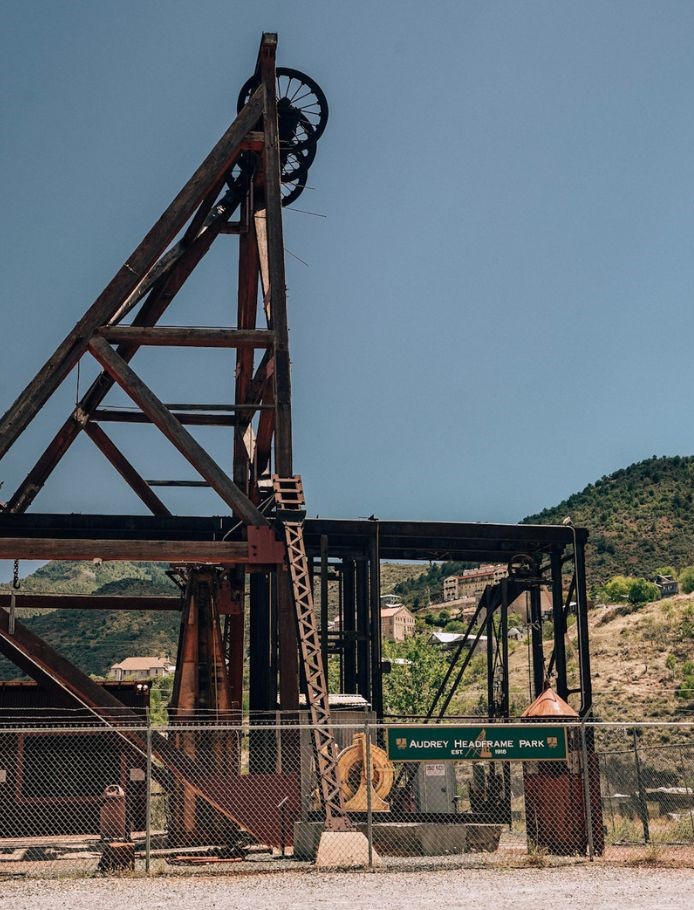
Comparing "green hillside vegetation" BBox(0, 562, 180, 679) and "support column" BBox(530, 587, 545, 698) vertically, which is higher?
"green hillside vegetation" BBox(0, 562, 180, 679)

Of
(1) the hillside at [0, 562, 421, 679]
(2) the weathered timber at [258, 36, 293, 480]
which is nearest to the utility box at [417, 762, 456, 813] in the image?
(2) the weathered timber at [258, 36, 293, 480]

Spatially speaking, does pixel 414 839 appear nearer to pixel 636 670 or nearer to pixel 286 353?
pixel 286 353

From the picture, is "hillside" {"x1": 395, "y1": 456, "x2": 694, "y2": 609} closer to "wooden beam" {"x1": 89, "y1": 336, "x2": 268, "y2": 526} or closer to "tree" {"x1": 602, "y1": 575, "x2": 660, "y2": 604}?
"tree" {"x1": 602, "y1": 575, "x2": 660, "y2": 604}

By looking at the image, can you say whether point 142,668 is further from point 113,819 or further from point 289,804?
point 113,819

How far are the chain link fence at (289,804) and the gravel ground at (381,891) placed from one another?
0.77m

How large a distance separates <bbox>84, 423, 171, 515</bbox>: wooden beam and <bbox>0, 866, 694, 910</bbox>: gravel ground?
11665 millimetres

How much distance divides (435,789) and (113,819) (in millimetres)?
6973

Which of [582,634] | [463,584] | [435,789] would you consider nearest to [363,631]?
[582,634]

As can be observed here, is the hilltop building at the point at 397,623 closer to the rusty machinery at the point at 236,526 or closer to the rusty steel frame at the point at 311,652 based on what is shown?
the rusty machinery at the point at 236,526

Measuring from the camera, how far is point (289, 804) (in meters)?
19.7

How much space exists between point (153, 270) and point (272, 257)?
2845 millimetres

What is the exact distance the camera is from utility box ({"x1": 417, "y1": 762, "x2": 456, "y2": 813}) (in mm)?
21812

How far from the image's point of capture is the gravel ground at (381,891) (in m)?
12.3

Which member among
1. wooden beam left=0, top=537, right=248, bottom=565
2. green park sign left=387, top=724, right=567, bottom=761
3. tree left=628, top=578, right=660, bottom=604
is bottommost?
green park sign left=387, top=724, right=567, bottom=761
